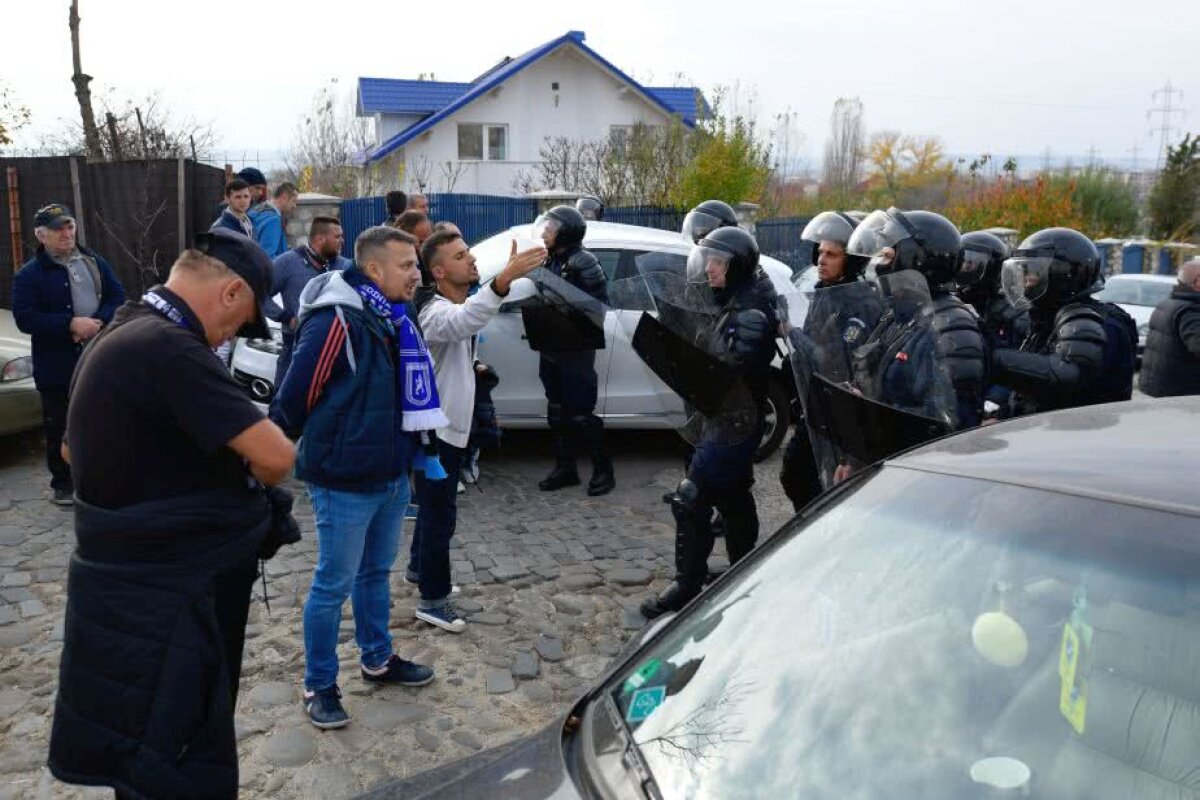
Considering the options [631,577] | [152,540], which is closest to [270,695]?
[152,540]

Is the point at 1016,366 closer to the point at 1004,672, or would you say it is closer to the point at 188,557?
the point at 1004,672

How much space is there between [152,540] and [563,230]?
463 centimetres

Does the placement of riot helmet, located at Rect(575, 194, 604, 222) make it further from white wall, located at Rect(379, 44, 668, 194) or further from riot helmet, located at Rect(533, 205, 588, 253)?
white wall, located at Rect(379, 44, 668, 194)

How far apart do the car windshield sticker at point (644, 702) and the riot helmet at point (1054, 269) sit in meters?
3.26

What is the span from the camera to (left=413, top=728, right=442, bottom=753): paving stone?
3.96 meters

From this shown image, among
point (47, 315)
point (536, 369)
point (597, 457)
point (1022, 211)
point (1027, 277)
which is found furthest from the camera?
point (1022, 211)

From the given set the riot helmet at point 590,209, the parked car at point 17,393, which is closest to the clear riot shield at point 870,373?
the parked car at point 17,393

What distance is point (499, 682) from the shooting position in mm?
4527

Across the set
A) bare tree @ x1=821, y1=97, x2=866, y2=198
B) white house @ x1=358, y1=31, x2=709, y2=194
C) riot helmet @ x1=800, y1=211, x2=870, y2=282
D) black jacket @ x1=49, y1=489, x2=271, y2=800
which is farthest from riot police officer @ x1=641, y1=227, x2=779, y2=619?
bare tree @ x1=821, y1=97, x2=866, y2=198

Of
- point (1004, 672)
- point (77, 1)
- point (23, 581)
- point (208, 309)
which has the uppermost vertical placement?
point (77, 1)

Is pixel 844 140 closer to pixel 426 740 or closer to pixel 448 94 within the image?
pixel 448 94

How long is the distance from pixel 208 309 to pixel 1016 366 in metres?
3.21

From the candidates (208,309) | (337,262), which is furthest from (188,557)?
(337,262)

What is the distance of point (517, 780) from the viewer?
202cm
